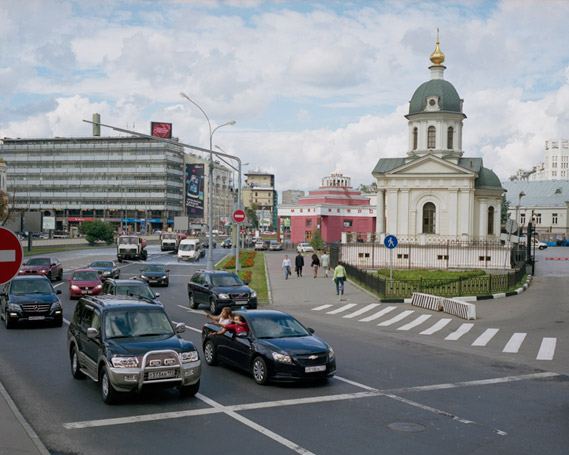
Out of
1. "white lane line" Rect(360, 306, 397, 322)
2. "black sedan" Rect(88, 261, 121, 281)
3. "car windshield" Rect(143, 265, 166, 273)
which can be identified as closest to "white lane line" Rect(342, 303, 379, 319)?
"white lane line" Rect(360, 306, 397, 322)

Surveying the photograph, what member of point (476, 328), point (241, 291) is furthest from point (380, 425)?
point (241, 291)

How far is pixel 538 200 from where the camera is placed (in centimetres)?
13588

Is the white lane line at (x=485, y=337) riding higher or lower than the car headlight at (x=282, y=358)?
lower

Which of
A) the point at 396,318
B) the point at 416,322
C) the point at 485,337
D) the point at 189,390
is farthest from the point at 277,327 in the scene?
the point at 396,318

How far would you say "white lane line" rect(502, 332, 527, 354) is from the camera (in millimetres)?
18000

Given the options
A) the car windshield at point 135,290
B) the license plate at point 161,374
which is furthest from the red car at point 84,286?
the license plate at point 161,374

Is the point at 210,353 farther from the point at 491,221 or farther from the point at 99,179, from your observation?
the point at 99,179

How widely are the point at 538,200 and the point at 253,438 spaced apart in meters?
139

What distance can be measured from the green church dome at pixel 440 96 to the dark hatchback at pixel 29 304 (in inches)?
1634

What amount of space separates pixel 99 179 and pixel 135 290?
123 m

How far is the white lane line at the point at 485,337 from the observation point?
19.2 meters

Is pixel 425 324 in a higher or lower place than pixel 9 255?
lower

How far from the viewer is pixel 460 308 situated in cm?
2478

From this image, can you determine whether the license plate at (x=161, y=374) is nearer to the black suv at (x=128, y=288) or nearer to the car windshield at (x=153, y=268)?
the black suv at (x=128, y=288)
